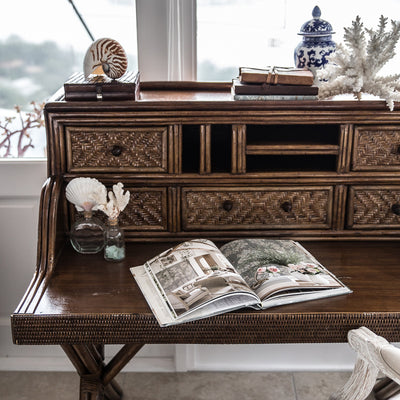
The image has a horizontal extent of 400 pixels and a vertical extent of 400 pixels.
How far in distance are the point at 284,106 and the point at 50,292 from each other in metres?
0.82

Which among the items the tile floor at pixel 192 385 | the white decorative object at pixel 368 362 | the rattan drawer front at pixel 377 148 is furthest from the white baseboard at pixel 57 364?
the rattan drawer front at pixel 377 148

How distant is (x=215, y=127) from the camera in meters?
1.99

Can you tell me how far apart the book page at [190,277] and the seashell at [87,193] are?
0.74ft

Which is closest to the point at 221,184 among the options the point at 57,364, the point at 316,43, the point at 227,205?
the point at 227,205

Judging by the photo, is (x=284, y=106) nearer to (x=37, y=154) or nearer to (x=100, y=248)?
(x=100, y=248)

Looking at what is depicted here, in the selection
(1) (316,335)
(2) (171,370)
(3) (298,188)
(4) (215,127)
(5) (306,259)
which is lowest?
(2) (171,370)

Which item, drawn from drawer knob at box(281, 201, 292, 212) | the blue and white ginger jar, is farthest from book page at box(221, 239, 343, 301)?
the blue and white ginger jar

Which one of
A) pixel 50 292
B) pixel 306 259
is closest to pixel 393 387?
pixel 306 259

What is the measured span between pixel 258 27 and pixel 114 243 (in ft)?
3.29

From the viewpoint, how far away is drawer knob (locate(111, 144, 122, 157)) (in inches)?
68.1

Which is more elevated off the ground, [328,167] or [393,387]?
[328,167]

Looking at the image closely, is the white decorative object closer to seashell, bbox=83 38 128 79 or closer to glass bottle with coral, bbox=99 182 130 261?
glass bottle with coral, bbox=99 182 130 261

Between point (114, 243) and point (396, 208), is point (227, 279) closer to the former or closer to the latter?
point (114, 243)

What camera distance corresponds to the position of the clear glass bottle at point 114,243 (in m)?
1.67
